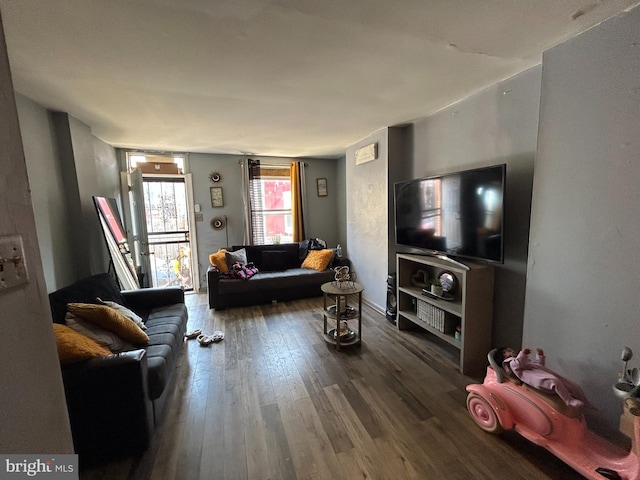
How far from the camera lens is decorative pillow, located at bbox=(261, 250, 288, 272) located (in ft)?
13.9

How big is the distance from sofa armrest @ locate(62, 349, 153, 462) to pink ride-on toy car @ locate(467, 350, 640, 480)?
6.30 feet

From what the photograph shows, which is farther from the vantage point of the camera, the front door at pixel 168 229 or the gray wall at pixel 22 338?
the front door at pixel 168 229

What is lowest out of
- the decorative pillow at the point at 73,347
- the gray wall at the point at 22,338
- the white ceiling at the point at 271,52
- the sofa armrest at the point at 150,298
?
the sofa armrest at the point at 150,298

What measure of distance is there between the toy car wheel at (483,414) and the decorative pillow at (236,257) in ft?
10.4

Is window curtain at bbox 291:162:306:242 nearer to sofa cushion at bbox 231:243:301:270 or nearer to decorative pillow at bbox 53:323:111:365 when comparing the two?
sofa cushion at bbox 231:243:301:270

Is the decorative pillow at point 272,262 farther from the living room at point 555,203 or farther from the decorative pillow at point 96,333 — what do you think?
the decorative pillow at point 96,333

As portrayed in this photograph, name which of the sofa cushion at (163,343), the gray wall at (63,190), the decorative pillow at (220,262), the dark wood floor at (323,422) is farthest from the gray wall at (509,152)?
the gray wall at (63,190)

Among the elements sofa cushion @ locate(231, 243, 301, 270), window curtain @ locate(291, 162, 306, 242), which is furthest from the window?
sofa cushion @ locate(231, 243, 301, 270)

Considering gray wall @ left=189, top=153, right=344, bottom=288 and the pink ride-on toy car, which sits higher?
gray wall @ left=189, top=153, right=344, bottom=288

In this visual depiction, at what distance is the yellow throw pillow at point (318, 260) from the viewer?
4141 millimetres

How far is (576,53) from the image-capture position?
1459mm

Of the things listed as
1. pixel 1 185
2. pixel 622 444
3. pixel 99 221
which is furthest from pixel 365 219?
pixel 1 185

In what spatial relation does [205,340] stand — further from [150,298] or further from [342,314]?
[342,314]

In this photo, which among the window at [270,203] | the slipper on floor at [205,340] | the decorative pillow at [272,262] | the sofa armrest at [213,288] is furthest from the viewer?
the window at [270,203]
